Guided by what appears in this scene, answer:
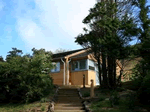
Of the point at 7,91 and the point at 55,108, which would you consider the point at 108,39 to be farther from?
the point at 7,91

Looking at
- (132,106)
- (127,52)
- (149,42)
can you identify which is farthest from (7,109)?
(149,42)

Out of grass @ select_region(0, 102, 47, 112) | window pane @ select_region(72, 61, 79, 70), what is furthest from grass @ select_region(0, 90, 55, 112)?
window pane @ select_region(72, 61, 79, 70)

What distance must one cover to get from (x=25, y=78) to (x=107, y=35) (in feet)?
20.8

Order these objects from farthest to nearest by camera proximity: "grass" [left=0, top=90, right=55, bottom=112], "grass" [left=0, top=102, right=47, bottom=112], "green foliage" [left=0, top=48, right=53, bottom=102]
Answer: "green foliage" [left=0, top=48, right=53, bottom=102] < "grass" [left=0, top=102, right=47, bottom=112] < "grass" [left=0, top=90, right=55, bottom=112]

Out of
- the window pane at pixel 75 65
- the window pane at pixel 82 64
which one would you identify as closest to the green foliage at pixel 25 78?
the window pane at pixel 82 64

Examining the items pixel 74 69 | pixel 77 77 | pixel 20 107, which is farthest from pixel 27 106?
pixel 74 69

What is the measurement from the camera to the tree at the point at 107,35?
12789 mm

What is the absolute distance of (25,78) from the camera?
12.6 m

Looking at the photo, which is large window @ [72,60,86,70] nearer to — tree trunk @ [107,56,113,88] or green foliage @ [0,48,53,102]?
tree trunk @ [107,56,113,88]

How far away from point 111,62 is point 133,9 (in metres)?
4.62

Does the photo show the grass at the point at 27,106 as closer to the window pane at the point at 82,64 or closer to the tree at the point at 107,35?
the tree at the point at 107,35

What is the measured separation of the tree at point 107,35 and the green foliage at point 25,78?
3.76 meters

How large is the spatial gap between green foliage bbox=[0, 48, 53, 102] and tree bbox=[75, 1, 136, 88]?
3.76 metres

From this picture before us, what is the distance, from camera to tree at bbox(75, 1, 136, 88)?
12.8m
